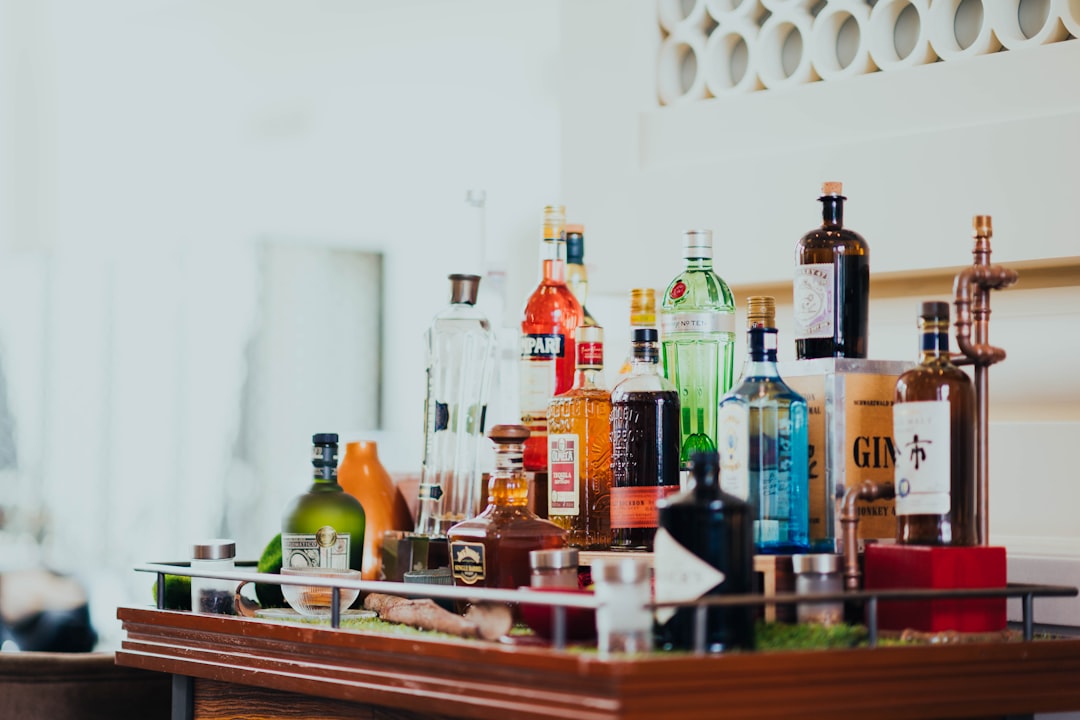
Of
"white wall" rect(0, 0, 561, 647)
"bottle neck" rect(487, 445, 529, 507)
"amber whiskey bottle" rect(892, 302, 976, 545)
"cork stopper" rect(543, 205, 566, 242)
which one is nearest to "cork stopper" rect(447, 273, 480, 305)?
"cork stopper" rect(543, 205, 566, 242)

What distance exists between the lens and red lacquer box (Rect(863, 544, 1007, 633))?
1.13 meters

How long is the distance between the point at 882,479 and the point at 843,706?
0.99 feet

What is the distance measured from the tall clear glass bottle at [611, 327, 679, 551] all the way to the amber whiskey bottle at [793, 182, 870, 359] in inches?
5.8

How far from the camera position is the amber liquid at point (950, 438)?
1167 millimetres

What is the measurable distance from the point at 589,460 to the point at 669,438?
0.41ft

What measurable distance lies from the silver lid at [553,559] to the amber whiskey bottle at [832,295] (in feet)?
0.99

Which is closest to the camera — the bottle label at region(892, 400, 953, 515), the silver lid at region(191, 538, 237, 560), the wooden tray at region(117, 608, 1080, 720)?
the wooden tray at region(117, 608, 1080, 720)

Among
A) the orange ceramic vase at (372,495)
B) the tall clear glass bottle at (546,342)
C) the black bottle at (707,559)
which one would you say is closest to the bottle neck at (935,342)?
the black bottle at (707,559)

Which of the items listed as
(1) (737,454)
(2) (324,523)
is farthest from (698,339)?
(2) (324,523)

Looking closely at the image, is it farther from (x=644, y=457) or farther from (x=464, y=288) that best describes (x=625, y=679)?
(x=464, y=288)

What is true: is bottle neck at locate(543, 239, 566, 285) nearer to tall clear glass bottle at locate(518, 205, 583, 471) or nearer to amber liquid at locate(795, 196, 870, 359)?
tall clear glass bottle at locate(518, 205, 583, 471)

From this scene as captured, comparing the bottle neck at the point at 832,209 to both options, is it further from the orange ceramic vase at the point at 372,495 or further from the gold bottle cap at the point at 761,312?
the orange ceramic vase at the point at 372,495

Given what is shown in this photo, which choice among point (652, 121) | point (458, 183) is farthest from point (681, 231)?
point (458, 183)

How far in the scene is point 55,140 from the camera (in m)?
5.10
